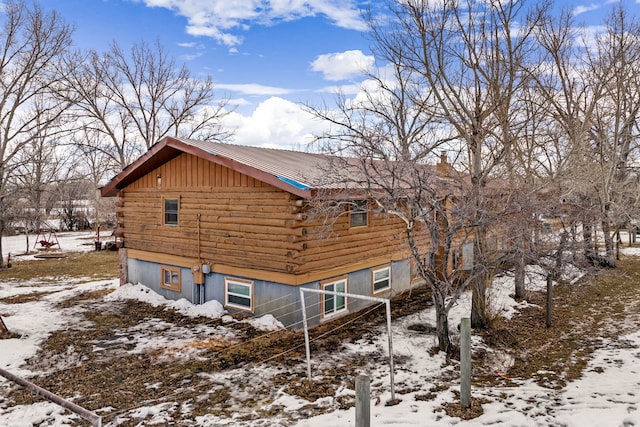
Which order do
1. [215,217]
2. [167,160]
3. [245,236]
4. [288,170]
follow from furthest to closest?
[167,160], [215,217], [245,236], [288,170]

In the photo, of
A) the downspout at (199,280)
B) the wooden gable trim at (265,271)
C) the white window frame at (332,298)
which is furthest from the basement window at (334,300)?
the downspout at (199,280)

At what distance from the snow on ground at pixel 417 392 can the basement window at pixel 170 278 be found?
76.7 inches

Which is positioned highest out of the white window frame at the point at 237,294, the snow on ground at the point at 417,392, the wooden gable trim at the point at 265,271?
the wooden gable trim at the point at 265,271

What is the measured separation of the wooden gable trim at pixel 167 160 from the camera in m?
10.5

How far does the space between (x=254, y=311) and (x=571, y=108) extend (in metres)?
16.9

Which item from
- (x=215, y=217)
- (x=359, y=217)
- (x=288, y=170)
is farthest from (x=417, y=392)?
(x=215, y=217)

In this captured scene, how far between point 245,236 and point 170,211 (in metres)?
3.75

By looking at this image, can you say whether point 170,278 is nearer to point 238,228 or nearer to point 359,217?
point 238,228

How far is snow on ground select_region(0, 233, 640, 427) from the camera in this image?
634 cm

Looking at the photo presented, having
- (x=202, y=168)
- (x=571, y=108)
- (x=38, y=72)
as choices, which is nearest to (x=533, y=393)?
(x=202, y=168)

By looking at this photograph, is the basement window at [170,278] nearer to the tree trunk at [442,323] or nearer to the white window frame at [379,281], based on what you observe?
the white window frame at [379,281]

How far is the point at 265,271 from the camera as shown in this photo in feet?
38.5

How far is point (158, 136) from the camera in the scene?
104 ft

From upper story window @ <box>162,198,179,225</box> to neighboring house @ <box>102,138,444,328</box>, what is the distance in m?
0.04
